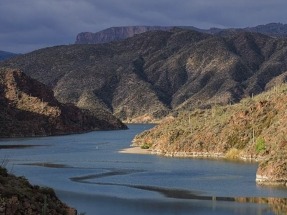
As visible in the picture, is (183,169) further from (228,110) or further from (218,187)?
(228,110)

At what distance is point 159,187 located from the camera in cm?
6938

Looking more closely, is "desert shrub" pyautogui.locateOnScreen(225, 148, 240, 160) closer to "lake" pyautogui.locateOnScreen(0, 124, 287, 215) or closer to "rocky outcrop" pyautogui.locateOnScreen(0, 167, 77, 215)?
"lake" pyautogui.locateOnScreen(0, 124, 287, 215)

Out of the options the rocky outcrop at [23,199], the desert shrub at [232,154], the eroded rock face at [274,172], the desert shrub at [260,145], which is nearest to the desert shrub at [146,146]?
the desert shrub at [232,154]

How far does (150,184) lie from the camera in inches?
2840

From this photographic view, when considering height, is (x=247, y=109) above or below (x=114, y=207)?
above

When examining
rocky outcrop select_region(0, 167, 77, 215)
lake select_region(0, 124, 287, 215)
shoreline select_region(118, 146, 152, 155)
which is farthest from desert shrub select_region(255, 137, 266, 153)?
rocky outcrop select_region(0, 167, 77, 215)

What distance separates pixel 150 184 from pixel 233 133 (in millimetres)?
39927

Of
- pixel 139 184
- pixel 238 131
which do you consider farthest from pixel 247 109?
pixel 139 184

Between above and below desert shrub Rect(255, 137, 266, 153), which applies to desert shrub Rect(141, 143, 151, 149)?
below

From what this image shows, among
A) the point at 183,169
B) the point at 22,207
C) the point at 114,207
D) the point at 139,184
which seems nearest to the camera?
the point at 22,207

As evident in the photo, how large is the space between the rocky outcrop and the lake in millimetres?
8738

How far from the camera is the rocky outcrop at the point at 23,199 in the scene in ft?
113

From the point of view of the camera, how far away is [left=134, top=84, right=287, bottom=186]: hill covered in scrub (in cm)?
9781

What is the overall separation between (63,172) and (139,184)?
18632 millimetres
